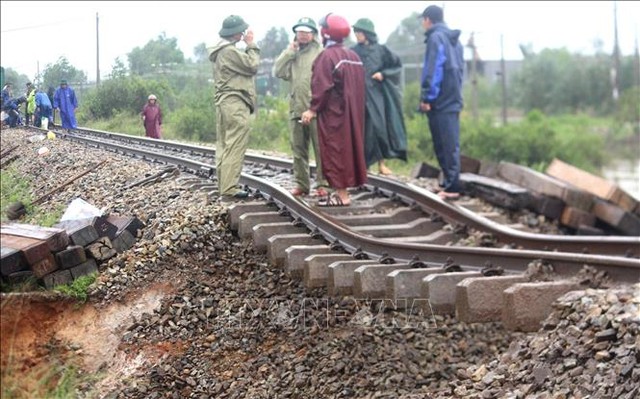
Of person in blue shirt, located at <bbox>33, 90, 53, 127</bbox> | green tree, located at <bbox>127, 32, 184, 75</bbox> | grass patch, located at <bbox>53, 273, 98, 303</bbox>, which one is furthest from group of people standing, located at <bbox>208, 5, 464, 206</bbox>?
grass patch, located at <bbox>53, 273, 98, 303</bbox>

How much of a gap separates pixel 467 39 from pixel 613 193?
7748mm

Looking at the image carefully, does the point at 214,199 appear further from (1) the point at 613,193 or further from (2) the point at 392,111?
(1) the point at 613,193

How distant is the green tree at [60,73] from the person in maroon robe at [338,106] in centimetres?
281

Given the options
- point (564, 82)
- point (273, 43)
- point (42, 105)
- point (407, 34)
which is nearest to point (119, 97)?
point (42, 105)

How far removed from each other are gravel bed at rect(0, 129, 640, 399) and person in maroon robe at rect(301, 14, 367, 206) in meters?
1.54

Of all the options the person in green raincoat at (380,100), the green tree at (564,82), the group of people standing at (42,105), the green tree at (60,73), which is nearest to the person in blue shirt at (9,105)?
the group of people standing at (42,105)

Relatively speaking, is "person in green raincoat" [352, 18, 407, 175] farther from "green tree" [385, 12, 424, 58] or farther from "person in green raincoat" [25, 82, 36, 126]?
"person in green raincoat" [25, 82, 36, 126]

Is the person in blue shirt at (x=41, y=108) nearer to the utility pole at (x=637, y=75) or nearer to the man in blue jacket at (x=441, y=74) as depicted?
the man in blue jacket at (x=441, y=74)

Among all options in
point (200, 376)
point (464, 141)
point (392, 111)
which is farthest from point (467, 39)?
point (200, 376)

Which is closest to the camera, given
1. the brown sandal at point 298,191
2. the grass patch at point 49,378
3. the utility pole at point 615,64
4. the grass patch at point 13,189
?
the grass patch at point 49,378

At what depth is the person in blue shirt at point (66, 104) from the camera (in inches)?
134

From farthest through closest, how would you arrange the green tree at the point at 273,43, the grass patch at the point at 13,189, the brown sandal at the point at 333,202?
the brown sandal at the point at 333,202
the green tree at the point at 273,43
the grass patch at the point at 13,189

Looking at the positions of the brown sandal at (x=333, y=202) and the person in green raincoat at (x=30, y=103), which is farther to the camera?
the brown sandal at (x=333, y=202)

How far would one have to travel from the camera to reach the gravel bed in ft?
10.8
